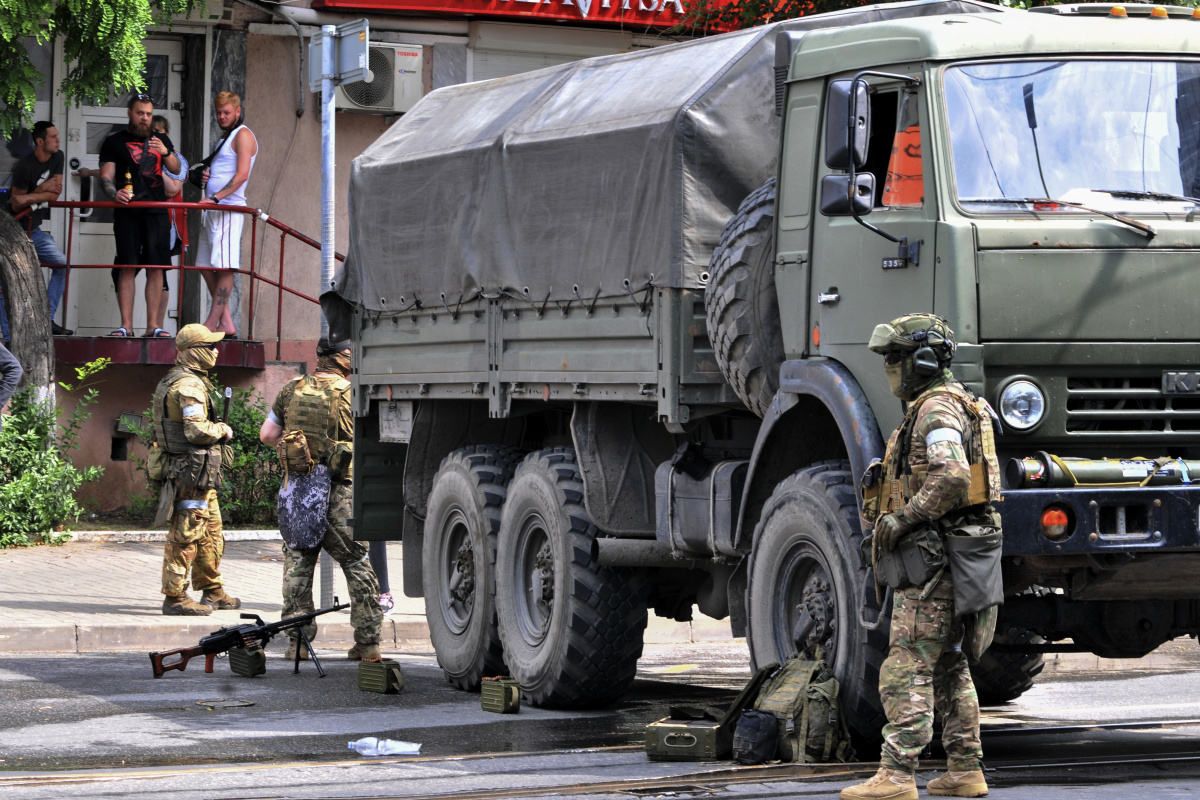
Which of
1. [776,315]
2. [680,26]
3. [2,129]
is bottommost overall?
[776,315]

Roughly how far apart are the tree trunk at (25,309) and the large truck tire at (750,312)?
30.5 ft

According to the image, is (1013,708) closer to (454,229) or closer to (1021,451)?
(1021,451)

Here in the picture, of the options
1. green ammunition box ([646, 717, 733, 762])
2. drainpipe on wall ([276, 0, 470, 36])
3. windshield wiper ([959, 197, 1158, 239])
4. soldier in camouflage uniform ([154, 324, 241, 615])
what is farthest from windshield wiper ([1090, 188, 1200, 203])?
drainpipe on wall ([276, 0, 470, 36])

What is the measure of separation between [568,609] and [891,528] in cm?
323

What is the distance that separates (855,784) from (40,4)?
10.5 m

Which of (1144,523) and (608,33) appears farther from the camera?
(608,33)

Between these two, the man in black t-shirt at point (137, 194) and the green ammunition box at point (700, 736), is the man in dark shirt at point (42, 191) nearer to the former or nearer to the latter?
the man in black t-shirt at point (137, 194)

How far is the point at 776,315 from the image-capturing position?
831 cm

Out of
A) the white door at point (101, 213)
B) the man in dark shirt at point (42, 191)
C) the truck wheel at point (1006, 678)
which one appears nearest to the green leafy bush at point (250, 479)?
the man in dark shirt at point (42, 191)

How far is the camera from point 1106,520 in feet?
22.6

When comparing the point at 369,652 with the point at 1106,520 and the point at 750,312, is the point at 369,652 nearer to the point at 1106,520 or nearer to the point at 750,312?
the point at 750,312

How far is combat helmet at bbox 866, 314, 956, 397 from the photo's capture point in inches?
263

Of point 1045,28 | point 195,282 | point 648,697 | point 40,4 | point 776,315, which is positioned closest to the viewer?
point 1045,28

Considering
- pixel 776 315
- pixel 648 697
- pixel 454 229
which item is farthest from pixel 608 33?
pixel 776 315
